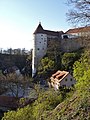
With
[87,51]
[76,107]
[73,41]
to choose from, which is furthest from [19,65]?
[76,107]

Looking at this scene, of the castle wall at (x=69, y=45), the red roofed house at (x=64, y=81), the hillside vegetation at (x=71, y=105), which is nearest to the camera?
the hillside vegetation at (x=71, y=105)

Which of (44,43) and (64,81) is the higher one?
(44,43)

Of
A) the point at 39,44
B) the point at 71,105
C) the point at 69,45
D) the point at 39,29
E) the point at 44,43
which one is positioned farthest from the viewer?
the point at 39,29

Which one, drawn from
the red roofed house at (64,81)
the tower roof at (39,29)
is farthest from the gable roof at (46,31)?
the red roofed house at (64,81)

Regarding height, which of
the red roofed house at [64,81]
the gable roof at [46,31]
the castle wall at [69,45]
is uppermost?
the gable roof at [46,31]

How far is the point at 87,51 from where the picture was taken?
16047mm

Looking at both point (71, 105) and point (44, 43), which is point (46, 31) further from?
point (71, 105)

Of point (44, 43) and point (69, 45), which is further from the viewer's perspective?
point (44, 43)

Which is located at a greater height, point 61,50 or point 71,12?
point 71,12

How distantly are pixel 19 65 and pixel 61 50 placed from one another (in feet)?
37.0

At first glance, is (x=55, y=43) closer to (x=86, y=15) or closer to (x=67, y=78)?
(x=67, y=78)

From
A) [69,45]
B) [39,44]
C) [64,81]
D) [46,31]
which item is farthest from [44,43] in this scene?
[64,81]

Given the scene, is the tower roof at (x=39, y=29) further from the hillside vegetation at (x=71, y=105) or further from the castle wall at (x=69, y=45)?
the hillside vegetation at (x=71, y=105)

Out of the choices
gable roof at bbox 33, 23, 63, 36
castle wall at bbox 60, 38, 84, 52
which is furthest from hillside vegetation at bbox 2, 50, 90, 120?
gable roof at bbox 33, 23, 63, 36
